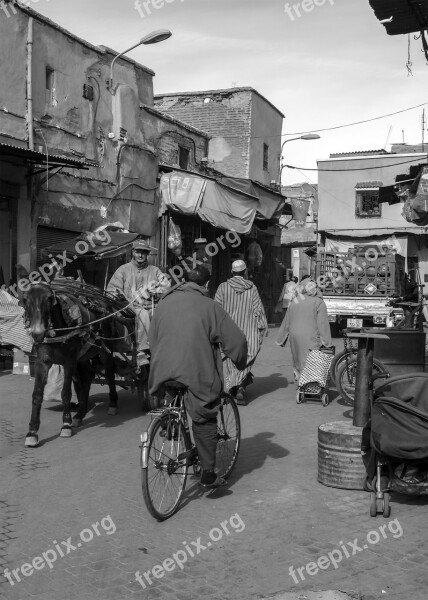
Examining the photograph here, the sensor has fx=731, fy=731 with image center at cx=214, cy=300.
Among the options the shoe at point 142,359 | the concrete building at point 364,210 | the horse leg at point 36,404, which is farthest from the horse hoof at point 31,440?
the concrete building at point 364,210

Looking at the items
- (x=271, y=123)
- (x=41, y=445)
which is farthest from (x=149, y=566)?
(x=271, y=123)

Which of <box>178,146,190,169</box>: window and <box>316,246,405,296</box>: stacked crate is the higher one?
<box>178,146,190,169</box>: window

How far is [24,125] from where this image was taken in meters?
14.5

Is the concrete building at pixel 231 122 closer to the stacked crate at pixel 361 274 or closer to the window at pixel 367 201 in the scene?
the window at pixel 367 201

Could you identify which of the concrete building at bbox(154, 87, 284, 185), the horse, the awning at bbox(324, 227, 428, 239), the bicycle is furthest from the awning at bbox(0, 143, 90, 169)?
the awning at bbox(324, 227, 428, 239)

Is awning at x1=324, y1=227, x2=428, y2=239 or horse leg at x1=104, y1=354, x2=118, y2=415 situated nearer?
horse leg at x1=104, y1=354, x2=118, y2=415

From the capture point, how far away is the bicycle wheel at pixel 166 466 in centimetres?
523

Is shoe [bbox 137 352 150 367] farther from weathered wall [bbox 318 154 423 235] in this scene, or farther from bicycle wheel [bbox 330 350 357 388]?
weathered wall [bbox 318 154 423 235]

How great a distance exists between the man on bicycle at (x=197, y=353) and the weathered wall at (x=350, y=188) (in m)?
27.3

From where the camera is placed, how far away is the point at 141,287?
9484 millimetres

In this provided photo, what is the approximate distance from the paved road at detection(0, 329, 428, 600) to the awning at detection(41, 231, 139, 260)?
6.52 meters

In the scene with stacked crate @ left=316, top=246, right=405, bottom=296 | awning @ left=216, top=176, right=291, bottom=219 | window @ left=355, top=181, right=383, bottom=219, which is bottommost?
stacked crate @ left=316, top=246, right=405, bottom=296

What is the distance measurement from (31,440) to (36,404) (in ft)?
1.20

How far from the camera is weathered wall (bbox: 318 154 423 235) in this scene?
31984 millimetres
